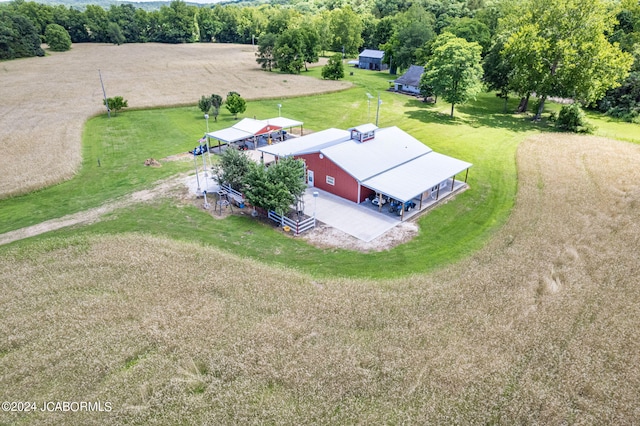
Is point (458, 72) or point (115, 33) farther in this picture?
point (115, 33)

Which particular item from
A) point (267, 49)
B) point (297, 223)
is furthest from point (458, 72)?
point (267, 49)

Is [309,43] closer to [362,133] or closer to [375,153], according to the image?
[362,133]

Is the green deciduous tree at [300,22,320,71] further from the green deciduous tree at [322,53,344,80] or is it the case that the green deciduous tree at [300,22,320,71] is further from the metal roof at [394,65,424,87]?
the metal roof at [394,65,424,87]

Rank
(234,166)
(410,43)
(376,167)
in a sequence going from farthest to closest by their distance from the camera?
(410,43) → (376,167) → (234,166)

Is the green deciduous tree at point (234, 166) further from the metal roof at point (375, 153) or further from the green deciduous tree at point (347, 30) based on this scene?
the green deciduous tree at point (347, 30)

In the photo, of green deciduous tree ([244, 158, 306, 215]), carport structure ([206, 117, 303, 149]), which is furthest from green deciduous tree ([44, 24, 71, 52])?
green deciduous tree ([244, 158, 306, 215])

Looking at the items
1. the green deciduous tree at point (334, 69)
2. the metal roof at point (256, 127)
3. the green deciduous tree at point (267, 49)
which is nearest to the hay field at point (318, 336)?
the metal roof at point (256, 127)
